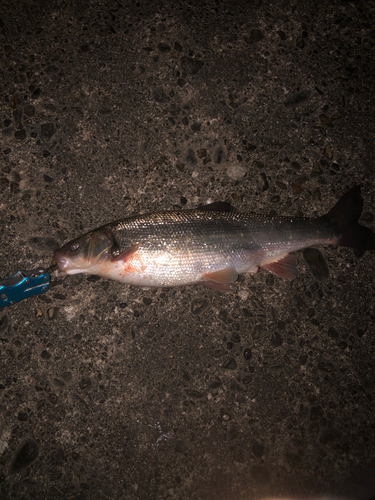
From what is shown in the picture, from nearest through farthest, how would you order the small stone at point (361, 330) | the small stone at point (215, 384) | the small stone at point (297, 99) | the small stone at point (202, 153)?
the small stone at point (215, 384), the small stone at point (361, 330), the small stone at point (202, 153), the small stone at point (297, 99)

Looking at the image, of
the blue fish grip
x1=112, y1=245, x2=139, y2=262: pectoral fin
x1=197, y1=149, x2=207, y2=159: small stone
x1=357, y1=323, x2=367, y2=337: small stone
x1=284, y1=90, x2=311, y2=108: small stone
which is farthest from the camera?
x1=284, y1=90, x2=311, y2=108: small stone

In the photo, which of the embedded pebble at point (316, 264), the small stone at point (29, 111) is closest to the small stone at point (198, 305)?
the embedded pebble at point (316, 264)

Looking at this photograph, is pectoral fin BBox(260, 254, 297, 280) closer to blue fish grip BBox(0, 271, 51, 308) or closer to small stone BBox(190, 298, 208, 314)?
small stone BBox(190, 298, 208, 314)

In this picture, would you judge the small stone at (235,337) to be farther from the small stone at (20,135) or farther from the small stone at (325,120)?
the small stone at (20,135)

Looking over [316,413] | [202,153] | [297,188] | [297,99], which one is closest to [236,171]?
[202,153]

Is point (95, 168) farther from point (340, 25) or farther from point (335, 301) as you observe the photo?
point (340, 25)

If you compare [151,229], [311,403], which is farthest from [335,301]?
[151,229]

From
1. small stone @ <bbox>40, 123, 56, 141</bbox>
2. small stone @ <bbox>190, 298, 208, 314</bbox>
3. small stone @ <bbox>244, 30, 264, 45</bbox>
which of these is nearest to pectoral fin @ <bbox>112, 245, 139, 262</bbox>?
small stone @ <bbox>190, 298, 208, 314</bbox>

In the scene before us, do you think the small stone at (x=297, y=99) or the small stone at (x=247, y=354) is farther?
the small stone at (x=297, y=99)
